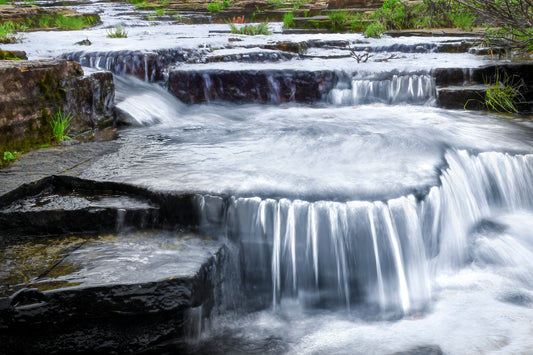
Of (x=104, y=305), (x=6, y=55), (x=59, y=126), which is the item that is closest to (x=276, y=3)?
(x=6, y=55)

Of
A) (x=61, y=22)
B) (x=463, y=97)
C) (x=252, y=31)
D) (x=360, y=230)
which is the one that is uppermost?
(x=61, y=22)

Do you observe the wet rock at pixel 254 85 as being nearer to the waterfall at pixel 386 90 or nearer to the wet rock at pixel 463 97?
the waterfall at pixel 386 90

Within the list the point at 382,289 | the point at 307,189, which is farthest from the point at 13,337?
the point at 382,289

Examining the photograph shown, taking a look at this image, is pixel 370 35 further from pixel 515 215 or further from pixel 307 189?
pixel 307 189

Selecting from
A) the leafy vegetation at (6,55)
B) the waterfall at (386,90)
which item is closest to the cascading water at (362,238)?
the leafy vegetation at (6,55)

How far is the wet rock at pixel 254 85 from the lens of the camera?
6.52m

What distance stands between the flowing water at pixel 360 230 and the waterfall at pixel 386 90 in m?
1.40

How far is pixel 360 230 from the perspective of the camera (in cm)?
314

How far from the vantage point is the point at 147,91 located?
20.9 ft

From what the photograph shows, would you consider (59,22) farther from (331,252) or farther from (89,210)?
(331,252)

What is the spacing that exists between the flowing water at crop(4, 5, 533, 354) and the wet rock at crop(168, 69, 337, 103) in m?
1.64

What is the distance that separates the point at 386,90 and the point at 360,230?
3.79 m

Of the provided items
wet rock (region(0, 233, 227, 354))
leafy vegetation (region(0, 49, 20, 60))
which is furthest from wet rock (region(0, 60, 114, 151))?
wet rock (region(0, 233, 227, 354))

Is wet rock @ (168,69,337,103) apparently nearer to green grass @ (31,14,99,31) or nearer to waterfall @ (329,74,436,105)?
waterfall @ (329,74,436,105)
